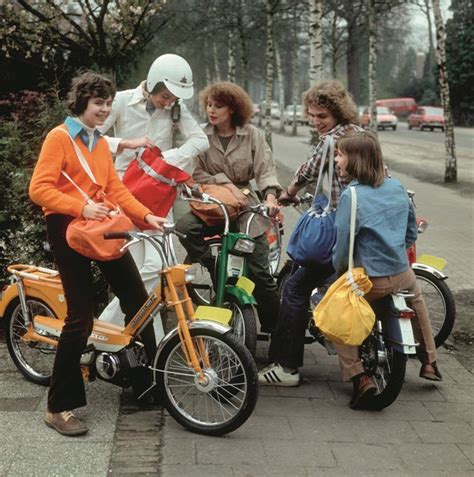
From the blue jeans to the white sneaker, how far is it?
5 cm

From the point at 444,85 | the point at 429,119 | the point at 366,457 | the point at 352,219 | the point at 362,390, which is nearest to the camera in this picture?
the point at 366,457

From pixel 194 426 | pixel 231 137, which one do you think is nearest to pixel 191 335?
pixel 194 426

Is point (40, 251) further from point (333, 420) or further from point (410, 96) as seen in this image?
point (410, 96)

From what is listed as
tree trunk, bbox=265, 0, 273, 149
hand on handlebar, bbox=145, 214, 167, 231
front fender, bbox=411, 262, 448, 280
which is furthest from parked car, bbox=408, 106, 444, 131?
hand on handlebar, bbox=145, 214, 167, 231

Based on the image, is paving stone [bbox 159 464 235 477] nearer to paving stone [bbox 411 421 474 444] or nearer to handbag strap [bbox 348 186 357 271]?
paving stone [bbox 411 421 474 444]

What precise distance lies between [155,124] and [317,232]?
1.28 metres

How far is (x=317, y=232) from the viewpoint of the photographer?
4.69 m

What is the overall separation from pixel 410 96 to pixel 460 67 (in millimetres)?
22816

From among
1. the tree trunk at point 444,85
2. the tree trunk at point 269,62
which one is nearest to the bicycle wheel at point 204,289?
the tree trunk at point 444,85

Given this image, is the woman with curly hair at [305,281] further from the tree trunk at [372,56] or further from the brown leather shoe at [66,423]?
the tree trunk at [372,56]

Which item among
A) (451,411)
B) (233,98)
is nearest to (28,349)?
(233,98)

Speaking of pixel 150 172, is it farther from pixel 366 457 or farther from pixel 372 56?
pixel 372 56

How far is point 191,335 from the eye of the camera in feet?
13.3

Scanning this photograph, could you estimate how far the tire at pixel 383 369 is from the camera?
Result: 4395 mm
